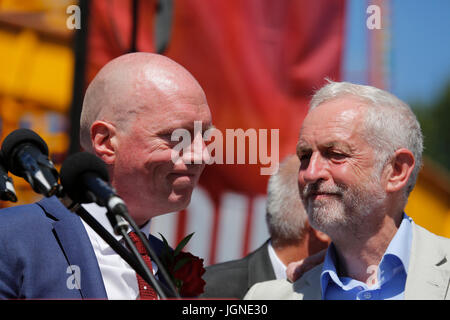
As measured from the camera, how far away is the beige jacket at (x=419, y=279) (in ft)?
7.48

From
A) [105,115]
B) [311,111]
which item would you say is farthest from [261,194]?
[105,115]

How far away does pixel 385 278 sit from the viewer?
238 centimetres

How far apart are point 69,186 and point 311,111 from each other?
1.22 meters

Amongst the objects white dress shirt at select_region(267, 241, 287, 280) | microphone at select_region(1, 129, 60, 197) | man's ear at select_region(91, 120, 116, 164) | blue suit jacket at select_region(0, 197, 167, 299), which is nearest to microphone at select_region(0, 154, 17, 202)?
microphone at select_region(1, 129, 60, 197)

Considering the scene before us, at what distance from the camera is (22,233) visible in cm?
207

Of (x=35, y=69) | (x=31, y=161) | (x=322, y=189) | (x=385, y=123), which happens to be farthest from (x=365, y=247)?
(x=35, y=69)

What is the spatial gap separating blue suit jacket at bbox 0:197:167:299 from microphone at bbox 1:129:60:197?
373 millimetres

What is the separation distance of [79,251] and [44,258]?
0.11 metres

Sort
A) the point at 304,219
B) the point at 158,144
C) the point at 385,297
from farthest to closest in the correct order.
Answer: the point at 304,219 → the point at 385,297 → the point at 158,144

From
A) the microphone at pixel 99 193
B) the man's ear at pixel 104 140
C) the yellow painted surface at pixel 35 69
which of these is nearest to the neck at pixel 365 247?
the man's ear at pixel 104 140

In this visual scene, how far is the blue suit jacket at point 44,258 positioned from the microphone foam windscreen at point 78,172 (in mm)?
487

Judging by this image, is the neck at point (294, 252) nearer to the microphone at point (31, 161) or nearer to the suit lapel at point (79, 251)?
the suit lapel at point (79, 251)

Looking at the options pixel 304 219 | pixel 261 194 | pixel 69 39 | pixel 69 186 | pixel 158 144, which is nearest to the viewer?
pixel 69 186

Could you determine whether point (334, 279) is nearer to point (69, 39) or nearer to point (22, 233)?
point (22, 233)
